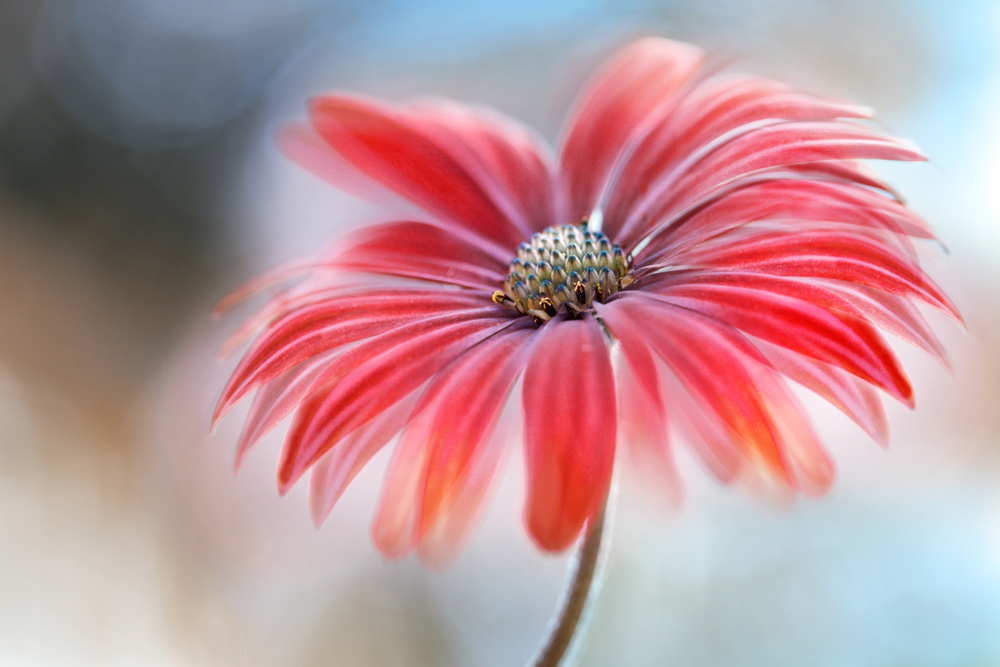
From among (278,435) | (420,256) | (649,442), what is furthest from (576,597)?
(278,435)

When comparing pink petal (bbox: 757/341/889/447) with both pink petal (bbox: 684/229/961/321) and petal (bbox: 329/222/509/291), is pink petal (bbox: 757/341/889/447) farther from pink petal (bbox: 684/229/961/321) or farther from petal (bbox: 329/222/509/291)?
petal (bbox: 329/222/509/291)

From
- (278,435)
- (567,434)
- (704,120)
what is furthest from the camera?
(278,435)

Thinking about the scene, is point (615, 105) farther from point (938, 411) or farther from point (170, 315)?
point (170, 315)

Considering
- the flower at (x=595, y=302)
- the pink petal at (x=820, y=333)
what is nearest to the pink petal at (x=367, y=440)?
the flower at (x=595, y=302)

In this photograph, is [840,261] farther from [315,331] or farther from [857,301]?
[315,331]

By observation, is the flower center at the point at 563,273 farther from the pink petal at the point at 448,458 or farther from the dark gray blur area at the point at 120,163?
the dark gray blur area at the point at 120,163

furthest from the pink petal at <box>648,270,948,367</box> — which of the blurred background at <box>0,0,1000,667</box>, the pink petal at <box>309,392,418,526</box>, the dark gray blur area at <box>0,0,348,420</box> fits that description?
the dark gray blur area at <box>0,0,348,420</box>

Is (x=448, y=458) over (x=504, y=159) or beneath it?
beneath
